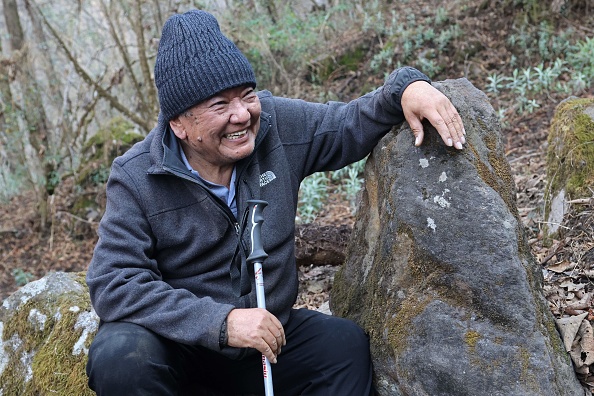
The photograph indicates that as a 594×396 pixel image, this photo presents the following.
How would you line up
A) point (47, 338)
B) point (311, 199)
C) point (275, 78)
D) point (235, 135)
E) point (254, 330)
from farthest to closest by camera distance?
point (275, 78), point (311, 199), point (47, 338), point (235, 135), point (254, 330)

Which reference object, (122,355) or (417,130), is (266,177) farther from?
(122,355)

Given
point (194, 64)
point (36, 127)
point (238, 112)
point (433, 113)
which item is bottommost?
point (36, 127)

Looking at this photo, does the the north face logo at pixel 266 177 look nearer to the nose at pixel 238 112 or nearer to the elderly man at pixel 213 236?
the elderly man at pixel 213 236

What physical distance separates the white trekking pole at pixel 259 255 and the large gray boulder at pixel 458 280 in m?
0.62

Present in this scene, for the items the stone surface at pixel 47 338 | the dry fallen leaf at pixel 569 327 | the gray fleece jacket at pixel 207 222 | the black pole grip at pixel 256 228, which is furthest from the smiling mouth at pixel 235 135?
the dry fallen leaf at pixel 569 327

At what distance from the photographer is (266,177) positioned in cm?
340

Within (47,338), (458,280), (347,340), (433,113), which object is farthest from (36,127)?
(458,280)

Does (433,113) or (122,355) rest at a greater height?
(433,113)

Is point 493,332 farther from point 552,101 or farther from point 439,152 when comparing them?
point 552,101

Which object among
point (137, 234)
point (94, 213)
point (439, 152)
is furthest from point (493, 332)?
point (94, 213)

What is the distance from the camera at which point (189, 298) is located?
2957 millimetres

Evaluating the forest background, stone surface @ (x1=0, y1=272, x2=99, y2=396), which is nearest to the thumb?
stone surface @ (x1=0, y1=272, x2=99, y2=396)

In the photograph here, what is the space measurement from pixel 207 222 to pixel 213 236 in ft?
0.25

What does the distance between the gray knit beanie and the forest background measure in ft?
13.4
